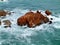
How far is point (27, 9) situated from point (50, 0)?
1462cm

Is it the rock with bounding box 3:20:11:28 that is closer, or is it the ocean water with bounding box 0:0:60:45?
the ocean water with bounding box 0:0:60:45

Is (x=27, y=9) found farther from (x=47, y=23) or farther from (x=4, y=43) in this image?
(x=4, y=43)

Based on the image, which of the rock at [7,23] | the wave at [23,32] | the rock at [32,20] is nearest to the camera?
the wave at [23,32]

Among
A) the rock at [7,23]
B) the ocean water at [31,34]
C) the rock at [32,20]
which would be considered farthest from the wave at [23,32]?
the rock at [32,20]

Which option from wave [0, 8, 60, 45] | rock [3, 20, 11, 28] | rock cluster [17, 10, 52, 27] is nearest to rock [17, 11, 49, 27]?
rock cluster [17, 10, 52, 27]

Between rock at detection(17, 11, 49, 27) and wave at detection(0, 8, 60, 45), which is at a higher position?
rock at detection(17, 11, 49, 27)

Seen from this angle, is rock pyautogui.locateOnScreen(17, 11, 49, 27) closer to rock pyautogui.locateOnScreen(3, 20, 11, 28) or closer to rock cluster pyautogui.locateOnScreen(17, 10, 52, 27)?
rock cluster pyautogui.locateOnScreen(17, 10, 52, 27)

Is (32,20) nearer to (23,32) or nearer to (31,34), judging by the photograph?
(23,32)

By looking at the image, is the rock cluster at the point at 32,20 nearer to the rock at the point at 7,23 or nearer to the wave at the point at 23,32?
the wave at the point at 23,32

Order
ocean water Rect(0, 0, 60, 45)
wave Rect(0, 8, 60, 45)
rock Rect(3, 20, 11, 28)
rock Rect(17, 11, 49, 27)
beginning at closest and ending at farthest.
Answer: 1. ocean water Rect(0, 0, 60, 45)
2. wave Rect(0, 8, 60, 45)
3. rock Rect(17, 11, 49, 27)
4. rock Rect(3, 20, 11, 28)

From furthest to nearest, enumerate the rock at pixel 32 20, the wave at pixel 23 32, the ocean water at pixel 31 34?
the rock at pixel 32 20 → the wave at pixel 23 32 → the ocean water at pixel 31 34

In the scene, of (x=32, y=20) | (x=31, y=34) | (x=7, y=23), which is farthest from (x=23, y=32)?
(x=7, y=23)

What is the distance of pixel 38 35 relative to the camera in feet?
125

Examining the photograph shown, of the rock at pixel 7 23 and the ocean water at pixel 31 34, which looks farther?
the rock at pixel 7 23
